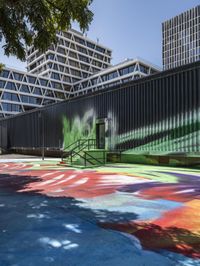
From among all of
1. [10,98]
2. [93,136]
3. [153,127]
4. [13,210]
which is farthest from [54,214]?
[10,98]

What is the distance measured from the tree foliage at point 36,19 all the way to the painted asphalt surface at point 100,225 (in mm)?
3370

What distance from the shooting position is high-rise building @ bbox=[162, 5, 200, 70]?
128500 millimetres

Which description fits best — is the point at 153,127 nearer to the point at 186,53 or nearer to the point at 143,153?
the point at 143,153

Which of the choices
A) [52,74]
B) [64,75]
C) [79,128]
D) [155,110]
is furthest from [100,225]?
[64,75]

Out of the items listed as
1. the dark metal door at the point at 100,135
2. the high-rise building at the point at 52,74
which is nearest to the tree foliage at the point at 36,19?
the dark metal door at the point at 100,135


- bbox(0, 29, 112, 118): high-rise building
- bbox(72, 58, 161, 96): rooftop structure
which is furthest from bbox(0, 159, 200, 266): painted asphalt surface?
bbox(0, 29, 112, 118): high-rise building

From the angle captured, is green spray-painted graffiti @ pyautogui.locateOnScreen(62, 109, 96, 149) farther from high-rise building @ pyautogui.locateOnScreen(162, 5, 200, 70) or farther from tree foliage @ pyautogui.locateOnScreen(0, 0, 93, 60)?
high-rise building @ pyautogui.locateOnScreen(162, 5, 200, 70)

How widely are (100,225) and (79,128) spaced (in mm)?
18735

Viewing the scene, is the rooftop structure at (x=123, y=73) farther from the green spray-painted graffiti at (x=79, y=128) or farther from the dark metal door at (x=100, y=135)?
the dark metal door at (x=100, y=135)

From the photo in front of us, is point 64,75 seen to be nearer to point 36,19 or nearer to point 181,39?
point 181,39

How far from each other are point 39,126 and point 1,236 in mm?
26020

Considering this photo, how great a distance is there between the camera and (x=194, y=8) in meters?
130

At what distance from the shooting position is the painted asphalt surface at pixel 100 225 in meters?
4.36

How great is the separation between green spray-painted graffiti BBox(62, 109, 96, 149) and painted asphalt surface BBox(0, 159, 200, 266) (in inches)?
498
